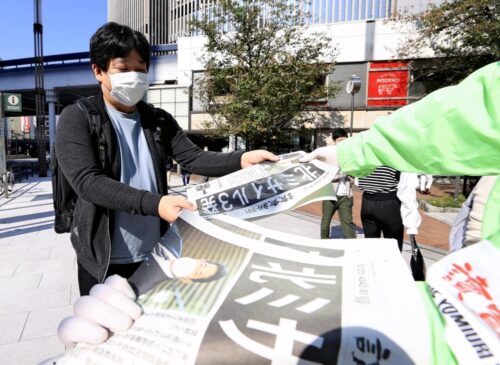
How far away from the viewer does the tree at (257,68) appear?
11.8 m

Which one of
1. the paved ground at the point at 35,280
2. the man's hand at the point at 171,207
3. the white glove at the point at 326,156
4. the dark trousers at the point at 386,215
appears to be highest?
the white glove at the point at 326,156

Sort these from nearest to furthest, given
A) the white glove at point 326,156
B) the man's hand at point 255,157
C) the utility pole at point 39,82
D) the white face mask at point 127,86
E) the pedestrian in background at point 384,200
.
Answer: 1. the white glove at point 326,156
2. the white face mask at point 127,86
3. the man's hand at point 255,157
4. the pedestrian in background at point 384,200
5. the utility pole at point 39,82

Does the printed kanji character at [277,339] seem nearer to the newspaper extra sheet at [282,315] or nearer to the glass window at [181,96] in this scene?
the newspaper extra sheet at [282,315]

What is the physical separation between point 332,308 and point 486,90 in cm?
51

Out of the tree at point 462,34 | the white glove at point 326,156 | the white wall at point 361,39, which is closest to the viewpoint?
the white glove at point 326,156

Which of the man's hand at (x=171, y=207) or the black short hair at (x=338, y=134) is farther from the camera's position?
the black short hair at (x=338, y=134)

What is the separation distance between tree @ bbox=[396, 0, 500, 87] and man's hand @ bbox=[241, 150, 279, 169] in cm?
1130

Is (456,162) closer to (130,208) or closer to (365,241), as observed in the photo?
(365,241)

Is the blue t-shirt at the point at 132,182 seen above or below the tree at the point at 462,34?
below

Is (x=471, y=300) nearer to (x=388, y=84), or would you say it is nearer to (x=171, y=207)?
(x=171, y=207)

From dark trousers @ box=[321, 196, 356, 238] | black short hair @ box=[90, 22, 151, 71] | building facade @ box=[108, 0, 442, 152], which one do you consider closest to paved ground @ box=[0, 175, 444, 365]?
dark trousers @ box=[321, 196, 356, 238]

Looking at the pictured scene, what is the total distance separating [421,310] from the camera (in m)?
0.67

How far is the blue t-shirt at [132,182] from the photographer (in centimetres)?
139

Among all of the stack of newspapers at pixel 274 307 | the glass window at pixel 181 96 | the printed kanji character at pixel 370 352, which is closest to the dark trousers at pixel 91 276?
the stack of newspapers at pixel 274 307
